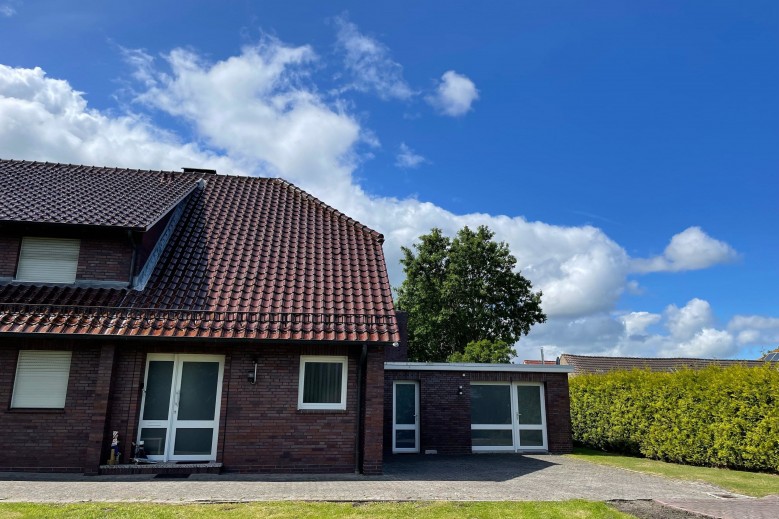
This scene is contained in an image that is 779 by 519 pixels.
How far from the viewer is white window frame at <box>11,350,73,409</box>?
31.8 feet

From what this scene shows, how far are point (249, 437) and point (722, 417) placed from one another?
437 inches

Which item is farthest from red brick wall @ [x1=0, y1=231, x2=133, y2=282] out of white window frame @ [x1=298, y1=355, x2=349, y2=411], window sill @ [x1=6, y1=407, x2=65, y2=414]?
white window frame @ [x1=298, y1=355, x2=349, y2=411]

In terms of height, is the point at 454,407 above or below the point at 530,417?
above

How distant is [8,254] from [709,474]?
15757 millimetres

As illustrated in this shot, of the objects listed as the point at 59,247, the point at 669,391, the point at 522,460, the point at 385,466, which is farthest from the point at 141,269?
the point at 669,391

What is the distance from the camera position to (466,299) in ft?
122

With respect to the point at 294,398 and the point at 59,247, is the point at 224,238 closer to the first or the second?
the point at 59,247

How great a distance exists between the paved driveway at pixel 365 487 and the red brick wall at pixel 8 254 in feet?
13.5

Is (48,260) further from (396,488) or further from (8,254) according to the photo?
(396,488)

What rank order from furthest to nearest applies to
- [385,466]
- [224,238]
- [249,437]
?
[224,238]
[385,466]
[249,437]

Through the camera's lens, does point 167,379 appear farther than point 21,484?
Yes

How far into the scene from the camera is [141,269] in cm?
1112

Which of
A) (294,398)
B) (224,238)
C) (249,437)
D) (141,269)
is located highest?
(224,238)

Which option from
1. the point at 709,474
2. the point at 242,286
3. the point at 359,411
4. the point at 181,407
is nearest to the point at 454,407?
the point at 359,411
